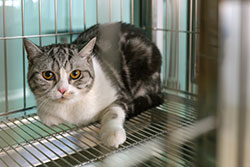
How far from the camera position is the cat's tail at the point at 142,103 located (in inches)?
52.4

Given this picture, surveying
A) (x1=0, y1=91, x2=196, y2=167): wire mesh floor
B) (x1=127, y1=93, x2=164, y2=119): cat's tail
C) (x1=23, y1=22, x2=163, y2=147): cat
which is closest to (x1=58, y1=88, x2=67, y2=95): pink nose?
(x1=23, y1=22, x2=163, y2=147): cat

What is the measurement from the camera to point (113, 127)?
3.67 feet

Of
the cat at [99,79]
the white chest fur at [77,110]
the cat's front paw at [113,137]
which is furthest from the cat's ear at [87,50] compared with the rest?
the cat's front paw at [113,137]

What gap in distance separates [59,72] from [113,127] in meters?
0.30

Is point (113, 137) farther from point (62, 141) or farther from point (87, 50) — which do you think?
point (87, 50)

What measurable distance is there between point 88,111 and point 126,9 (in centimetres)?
66

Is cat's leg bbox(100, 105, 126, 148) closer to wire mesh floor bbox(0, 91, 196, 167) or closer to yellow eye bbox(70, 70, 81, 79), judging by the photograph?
wire mesh floor bbox(0, 91, 196, 167)

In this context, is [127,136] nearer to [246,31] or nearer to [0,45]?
[0,45]

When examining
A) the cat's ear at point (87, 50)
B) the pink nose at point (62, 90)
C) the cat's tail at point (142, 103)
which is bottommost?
the cat's tail at point (142, 103)

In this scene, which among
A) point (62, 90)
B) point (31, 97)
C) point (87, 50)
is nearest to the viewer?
point (62, 90)

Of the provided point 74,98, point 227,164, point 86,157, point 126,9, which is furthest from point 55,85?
point 227,164

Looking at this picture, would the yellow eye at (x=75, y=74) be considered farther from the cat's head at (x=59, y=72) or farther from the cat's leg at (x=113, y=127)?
the cat's leg at (x=113, y=127)

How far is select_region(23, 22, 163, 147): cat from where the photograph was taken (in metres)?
1.19

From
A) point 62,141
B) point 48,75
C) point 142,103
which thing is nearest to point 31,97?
point 48,75
